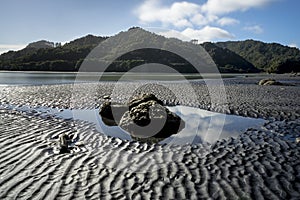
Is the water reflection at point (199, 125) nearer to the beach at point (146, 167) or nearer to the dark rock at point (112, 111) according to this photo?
the dark rock at point (112, 111)

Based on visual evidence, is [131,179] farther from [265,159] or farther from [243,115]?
[243,115]

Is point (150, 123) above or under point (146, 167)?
above

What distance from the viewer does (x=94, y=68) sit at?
163 metres

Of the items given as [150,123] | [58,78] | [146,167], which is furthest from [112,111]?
[58,78]

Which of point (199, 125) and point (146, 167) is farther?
point (199, 125)

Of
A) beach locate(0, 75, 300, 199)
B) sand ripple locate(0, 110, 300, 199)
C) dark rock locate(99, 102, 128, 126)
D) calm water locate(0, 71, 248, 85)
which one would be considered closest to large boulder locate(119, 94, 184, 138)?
beach locate(0, 75, 300, 199)

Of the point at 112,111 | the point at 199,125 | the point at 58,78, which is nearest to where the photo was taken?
the point at 199,125

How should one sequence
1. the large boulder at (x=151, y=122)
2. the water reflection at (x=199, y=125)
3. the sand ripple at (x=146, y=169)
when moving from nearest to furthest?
the sand ripple at (x=146, y=169) < the water reflection at (x=199, y=125) < the large boulder at (x=151, y=122)

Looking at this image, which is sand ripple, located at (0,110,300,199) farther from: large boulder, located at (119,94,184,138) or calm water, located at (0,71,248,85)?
calm water, located at (0,71,248,85)

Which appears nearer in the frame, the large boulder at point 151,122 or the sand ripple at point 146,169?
the sand ripple at point 146,169

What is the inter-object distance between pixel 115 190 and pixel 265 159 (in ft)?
20.8

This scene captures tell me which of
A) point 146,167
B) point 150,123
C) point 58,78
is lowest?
point 146,167

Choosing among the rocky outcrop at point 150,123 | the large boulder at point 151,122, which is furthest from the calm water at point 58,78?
the large boulder at point 151,122

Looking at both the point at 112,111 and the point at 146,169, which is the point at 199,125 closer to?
the point at 112,111
